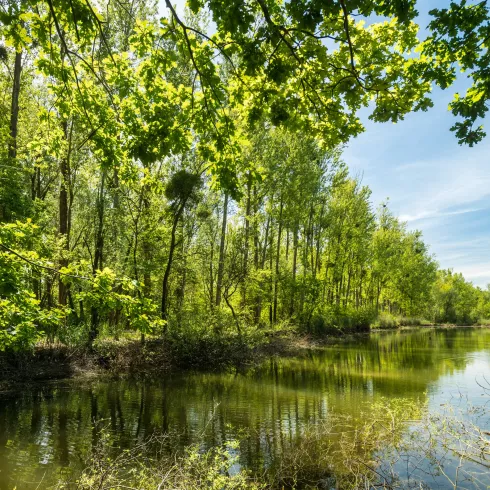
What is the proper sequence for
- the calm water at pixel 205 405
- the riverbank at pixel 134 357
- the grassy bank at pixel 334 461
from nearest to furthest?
the grassy bank at pixel 334 461
the calm water at pixel 205 405
the riverbank at pixel 134 357

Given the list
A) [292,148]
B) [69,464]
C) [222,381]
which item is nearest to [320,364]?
[222,381]

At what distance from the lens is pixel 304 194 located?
2892 centimetres

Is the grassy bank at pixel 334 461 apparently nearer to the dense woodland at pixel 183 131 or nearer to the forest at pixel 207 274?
the forest at pixel 207 274

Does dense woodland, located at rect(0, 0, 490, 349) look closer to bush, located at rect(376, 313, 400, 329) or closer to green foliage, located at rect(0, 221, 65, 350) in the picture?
green foliage, located at rect(0, 221, 65, 350)

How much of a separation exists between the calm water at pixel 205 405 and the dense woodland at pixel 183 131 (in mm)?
2391

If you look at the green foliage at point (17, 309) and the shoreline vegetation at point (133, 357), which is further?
the shoreline vegetation at point (133, 357)

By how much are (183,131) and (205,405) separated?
8.80 meters

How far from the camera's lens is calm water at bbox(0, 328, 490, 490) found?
305 inches

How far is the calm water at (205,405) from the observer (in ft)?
25.4

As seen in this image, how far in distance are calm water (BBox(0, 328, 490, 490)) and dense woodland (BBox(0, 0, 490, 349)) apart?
239cm

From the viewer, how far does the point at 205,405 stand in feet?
36.9

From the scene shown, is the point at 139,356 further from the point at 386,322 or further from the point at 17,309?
the point at 386,322

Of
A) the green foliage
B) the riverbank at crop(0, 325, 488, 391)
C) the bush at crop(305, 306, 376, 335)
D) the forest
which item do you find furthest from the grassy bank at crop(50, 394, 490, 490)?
the bush at crop(305, 306, 376, 335)

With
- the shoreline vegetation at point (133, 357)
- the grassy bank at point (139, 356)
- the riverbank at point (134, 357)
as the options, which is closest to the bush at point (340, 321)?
the grassy bank at point (139, 356)
